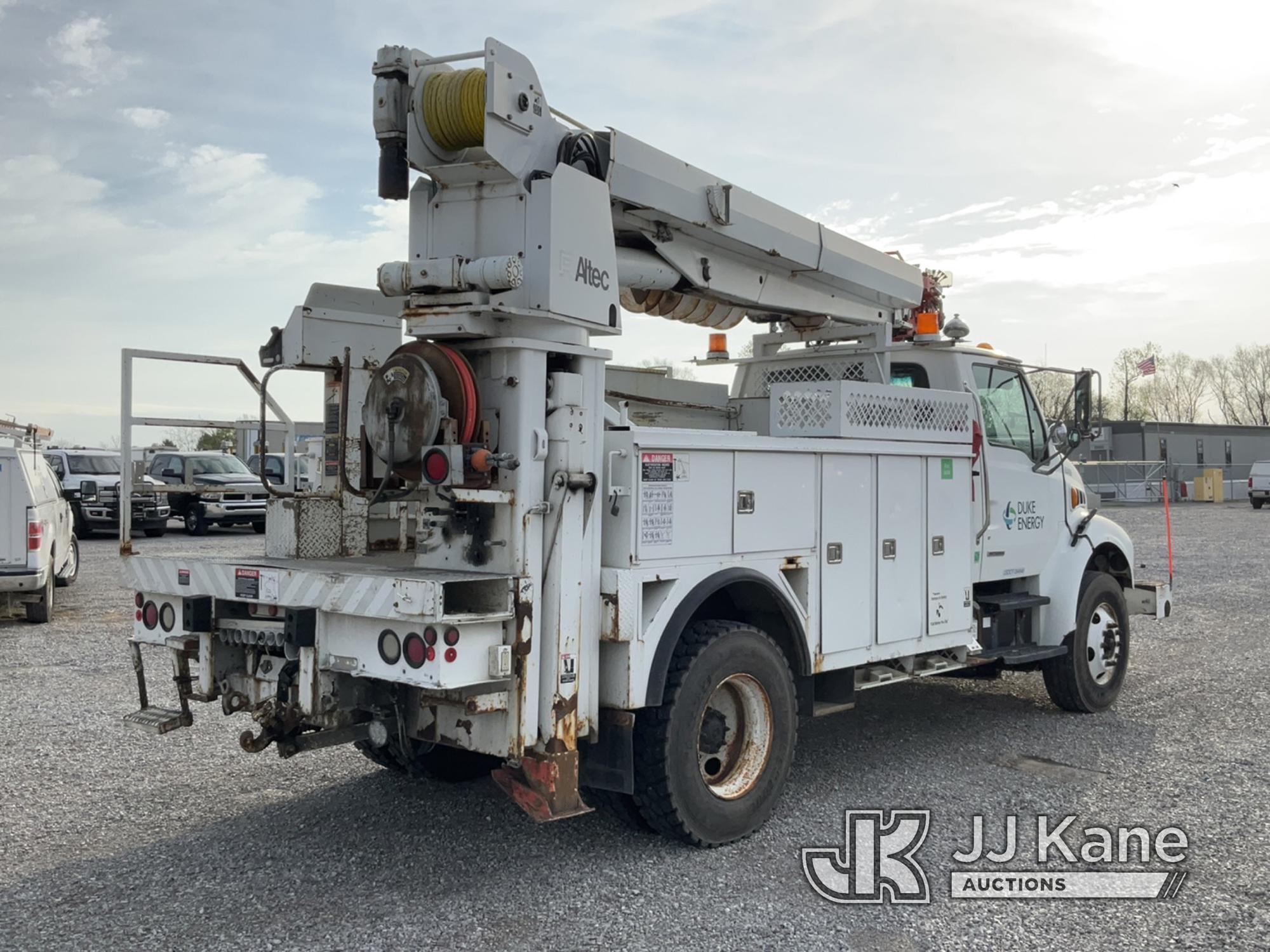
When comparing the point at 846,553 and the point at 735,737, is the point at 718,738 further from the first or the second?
the point at 846,553

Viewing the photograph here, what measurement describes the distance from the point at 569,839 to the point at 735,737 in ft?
3.05

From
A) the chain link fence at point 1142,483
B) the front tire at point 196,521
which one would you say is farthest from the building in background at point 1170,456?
the front tire at point 196,521

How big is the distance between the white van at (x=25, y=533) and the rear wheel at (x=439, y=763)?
7.18 meters

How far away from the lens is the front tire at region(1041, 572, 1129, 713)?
7.97 metres

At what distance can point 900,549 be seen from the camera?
20.9 feet

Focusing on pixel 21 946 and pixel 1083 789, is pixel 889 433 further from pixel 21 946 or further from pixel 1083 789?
pixel 21 946

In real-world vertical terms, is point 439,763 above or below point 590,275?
below

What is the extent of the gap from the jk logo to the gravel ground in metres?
0.08

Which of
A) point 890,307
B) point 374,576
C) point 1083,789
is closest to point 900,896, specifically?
point 1083,789

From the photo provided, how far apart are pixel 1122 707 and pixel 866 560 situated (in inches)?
138

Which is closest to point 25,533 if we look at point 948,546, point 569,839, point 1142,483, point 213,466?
point 569,839

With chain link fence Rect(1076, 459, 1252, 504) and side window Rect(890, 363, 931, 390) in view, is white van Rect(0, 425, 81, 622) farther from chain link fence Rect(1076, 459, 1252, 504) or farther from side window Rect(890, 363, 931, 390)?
chain link fence Rect(1076, 459, 1252, 504)

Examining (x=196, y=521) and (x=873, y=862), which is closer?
(x=873, y=862)

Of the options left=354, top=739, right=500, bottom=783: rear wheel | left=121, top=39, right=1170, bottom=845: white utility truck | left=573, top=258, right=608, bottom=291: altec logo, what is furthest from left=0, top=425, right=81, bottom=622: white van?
left=573, top=258, right=608, bottom=291: altec logo
